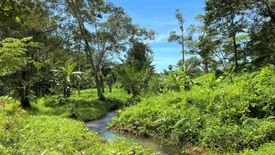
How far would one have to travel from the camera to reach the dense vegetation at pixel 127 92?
31.6ft

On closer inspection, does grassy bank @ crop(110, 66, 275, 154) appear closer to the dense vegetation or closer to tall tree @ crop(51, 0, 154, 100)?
the dense vegetation

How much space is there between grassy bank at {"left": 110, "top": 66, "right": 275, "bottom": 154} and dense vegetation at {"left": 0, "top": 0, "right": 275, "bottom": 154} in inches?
1.6

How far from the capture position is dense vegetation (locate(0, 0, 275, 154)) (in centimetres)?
962

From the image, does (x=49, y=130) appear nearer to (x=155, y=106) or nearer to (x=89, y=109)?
(x=155, y=106)

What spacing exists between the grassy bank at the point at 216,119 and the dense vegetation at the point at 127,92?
4 cm

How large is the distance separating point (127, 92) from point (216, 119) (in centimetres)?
2112

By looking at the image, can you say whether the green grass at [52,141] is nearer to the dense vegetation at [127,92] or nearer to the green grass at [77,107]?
the dense vegetation at [127,92]

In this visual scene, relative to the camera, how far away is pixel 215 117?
11.6 metres

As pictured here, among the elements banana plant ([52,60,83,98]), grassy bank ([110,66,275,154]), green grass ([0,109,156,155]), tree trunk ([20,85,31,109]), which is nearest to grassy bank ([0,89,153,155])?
green grass ([0,109,156,155])

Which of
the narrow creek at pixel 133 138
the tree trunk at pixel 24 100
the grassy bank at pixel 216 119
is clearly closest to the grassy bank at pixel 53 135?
the tree trunk at pixel 24 100

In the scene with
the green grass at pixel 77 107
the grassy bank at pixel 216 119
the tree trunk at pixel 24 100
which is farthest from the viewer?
the tree trunk at pixel 24 100

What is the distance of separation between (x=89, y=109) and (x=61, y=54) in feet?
21.6

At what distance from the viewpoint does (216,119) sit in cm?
1132

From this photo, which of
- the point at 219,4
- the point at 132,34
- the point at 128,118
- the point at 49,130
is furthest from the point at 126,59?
the point at 49,130
